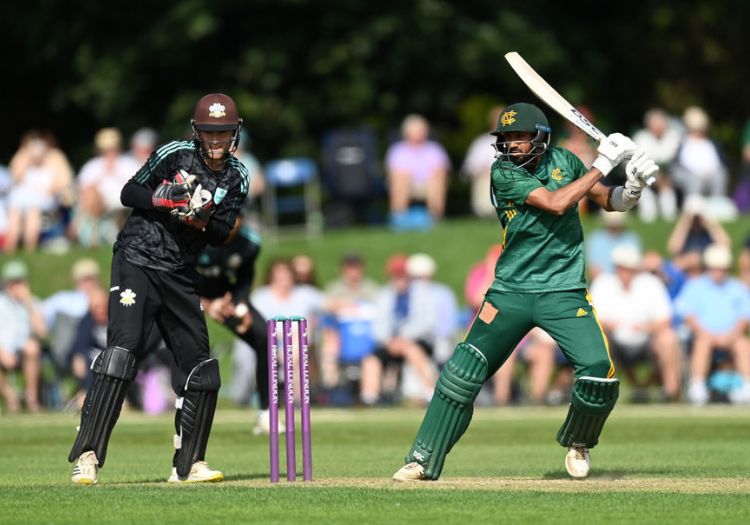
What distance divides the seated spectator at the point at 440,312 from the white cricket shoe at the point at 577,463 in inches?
307

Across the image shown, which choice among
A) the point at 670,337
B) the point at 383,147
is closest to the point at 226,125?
the point at 670,337

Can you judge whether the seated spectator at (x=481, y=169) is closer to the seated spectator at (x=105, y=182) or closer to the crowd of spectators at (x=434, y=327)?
the crowd of spectators at (x=434, y=327)

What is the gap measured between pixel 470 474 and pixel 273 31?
606 inches

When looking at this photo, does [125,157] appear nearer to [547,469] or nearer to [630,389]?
[630,389]

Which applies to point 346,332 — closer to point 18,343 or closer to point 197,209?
point 18,343

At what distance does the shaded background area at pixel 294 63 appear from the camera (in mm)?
24109

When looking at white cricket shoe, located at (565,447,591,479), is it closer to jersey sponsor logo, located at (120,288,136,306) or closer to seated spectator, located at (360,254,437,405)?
jersey sponsor logo, located at (120,288,136,306)

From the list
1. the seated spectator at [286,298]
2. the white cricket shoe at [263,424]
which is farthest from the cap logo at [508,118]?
the seated spectator at [286,298]

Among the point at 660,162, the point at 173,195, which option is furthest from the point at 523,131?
the point at 660,162

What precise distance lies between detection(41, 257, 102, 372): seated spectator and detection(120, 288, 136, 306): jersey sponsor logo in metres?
8.39

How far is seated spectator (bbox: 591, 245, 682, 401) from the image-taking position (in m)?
17.1

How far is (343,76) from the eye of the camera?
966 inches

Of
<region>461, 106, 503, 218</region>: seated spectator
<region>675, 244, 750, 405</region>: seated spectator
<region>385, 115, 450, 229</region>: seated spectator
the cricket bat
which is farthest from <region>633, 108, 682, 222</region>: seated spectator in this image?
the cricket bat

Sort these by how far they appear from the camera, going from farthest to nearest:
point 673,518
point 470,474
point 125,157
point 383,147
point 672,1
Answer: point 672,1 → point 383,147 → point 125,157 → point 470,474 → point 673,518
